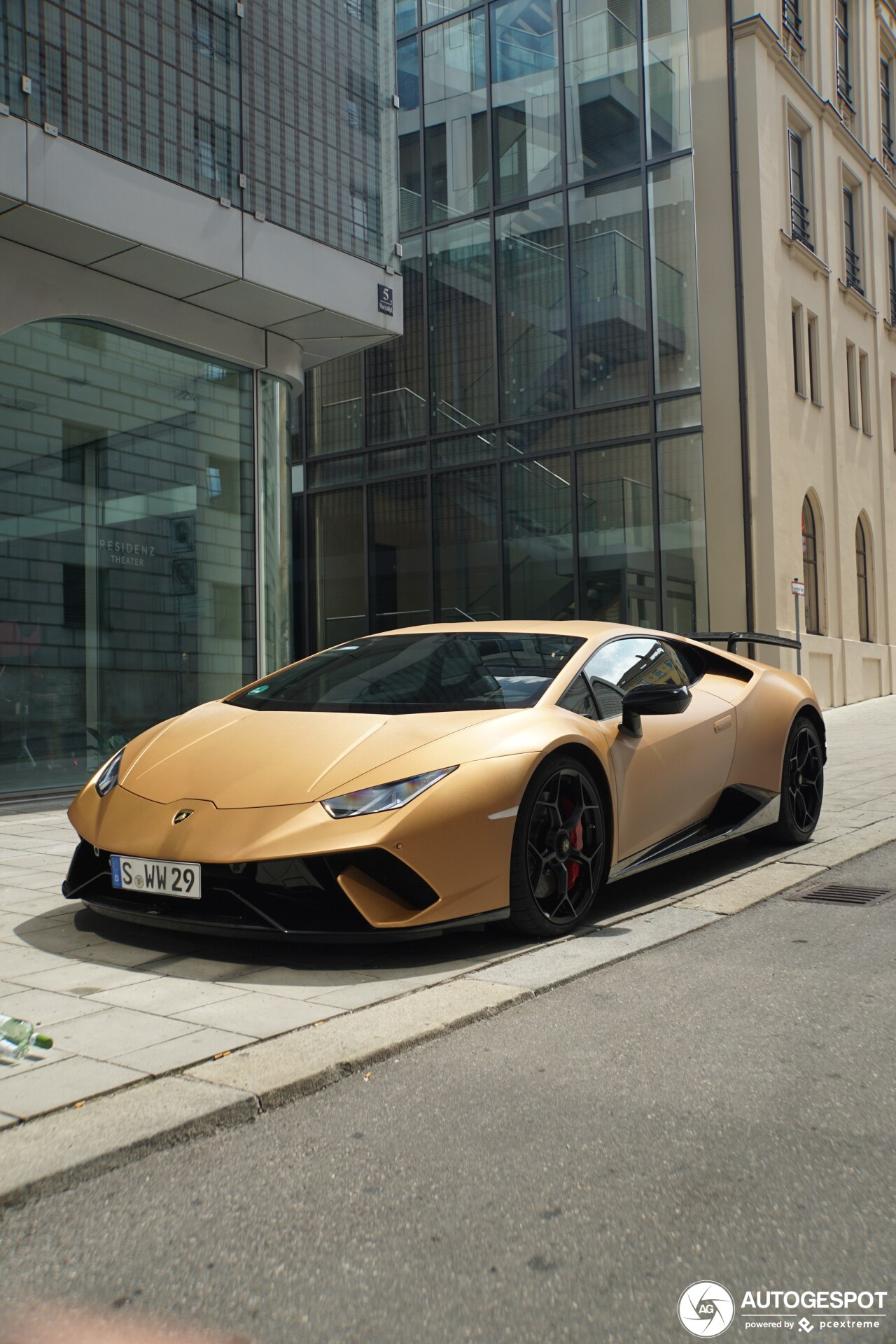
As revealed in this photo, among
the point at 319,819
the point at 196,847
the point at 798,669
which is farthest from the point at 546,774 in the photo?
the point at 798,669

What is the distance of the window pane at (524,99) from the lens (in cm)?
1902

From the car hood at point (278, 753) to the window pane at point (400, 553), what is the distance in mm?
15146

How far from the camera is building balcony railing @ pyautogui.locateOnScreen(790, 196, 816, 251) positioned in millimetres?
19266

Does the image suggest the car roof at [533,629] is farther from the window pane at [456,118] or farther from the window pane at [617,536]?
the window pane at [456,118]

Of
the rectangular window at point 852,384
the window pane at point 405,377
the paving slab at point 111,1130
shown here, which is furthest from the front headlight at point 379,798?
the rectangular window at point 852,384

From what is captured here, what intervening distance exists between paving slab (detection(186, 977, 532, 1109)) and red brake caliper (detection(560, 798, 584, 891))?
34.3 inches

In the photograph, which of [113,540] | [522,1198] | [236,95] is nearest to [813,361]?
[236,95]

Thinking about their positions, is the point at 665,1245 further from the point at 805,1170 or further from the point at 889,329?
the point at 889,329

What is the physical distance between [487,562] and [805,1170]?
1714 cm

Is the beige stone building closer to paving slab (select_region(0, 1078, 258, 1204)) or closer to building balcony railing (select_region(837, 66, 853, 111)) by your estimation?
building balcony railing (select_region(837, 66, 853, 111))

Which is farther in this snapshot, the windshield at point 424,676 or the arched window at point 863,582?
the arched window at point 863,582

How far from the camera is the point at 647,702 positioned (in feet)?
16.2

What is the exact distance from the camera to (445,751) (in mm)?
4203

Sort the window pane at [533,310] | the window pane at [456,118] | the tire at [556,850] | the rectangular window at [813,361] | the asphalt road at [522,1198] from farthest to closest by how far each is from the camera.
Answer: the rectangular window at [813,361] → the window pane at [456,118] → the window pane at [533,310] → the tire at [556,850] → the asphalt road at [522,1198]
